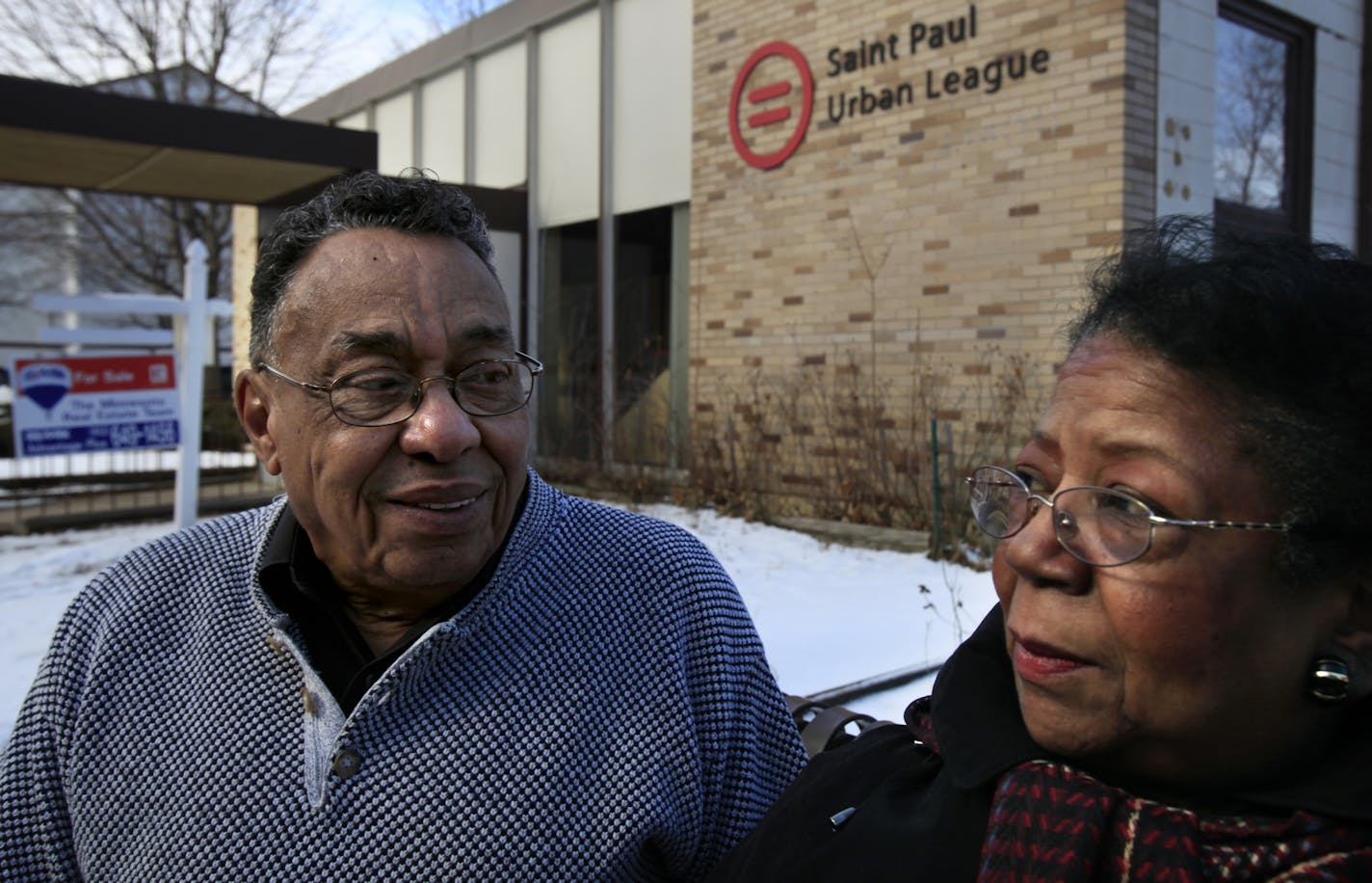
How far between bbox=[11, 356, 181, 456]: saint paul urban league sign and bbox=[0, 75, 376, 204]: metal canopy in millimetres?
1865

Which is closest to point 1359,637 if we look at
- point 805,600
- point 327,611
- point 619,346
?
point 327,611

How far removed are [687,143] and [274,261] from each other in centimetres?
871

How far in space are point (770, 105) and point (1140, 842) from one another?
8.62 metres

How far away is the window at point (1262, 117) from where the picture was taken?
8031mm

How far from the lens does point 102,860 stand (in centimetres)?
165

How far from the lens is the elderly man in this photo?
159cm

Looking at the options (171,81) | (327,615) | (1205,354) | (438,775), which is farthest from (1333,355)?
(171,81)

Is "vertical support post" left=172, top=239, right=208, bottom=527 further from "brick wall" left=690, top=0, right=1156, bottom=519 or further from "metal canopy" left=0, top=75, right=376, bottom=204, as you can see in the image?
"brick wall" left=690, top=0, right=1156, bottom=519

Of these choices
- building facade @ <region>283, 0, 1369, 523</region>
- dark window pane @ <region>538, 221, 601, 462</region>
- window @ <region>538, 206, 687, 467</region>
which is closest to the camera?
building facade @ <region>283, 0, 1369, 523</region>

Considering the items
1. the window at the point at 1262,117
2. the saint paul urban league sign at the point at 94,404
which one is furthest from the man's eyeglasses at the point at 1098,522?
the saint paul urban league sign at the point at 94,404

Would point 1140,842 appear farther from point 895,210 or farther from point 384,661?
point 895,210

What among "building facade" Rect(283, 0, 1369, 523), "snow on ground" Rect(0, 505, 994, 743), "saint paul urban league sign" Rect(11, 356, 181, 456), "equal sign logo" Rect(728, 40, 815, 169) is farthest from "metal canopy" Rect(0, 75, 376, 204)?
"equal sign logo" Rect(728, 40, 815, 169)

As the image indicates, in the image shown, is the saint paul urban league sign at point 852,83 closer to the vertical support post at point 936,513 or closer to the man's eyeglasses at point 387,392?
the vertical support post at point 936,513

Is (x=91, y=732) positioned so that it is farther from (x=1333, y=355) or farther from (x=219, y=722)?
(x=1333, y=355)
